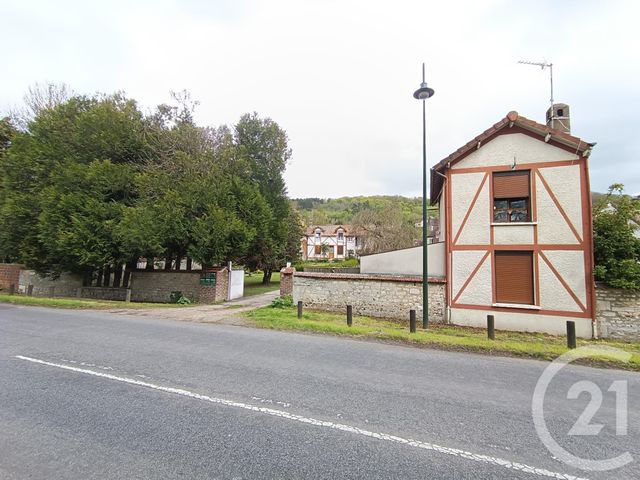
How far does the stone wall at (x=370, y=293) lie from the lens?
476 inches

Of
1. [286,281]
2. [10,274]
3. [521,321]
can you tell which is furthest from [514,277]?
[10,274]

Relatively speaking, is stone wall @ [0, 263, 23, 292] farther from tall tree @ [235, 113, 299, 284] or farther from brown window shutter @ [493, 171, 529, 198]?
brown window shutter @ [493, 171, 529, 198]

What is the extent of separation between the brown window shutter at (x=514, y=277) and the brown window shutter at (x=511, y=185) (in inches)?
89.1

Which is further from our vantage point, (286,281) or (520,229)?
(286,281)

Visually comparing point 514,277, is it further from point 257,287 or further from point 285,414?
point 257,287

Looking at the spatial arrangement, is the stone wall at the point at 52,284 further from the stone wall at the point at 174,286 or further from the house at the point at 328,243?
the house at the point at 328,243

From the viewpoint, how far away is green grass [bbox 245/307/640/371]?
7.25 m

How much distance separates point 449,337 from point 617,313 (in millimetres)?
6658

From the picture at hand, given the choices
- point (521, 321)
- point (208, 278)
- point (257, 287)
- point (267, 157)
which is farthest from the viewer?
point (257, 287)

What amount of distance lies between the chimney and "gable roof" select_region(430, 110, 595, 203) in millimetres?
2282

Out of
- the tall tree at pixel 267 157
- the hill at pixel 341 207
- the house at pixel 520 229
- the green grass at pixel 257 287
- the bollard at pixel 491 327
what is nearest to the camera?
the bollard at pixel 491 327

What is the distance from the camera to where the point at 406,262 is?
1345 cm

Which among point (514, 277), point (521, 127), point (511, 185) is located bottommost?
point (514, 277)

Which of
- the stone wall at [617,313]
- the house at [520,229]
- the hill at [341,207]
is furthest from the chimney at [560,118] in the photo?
the hill at [341,207]
